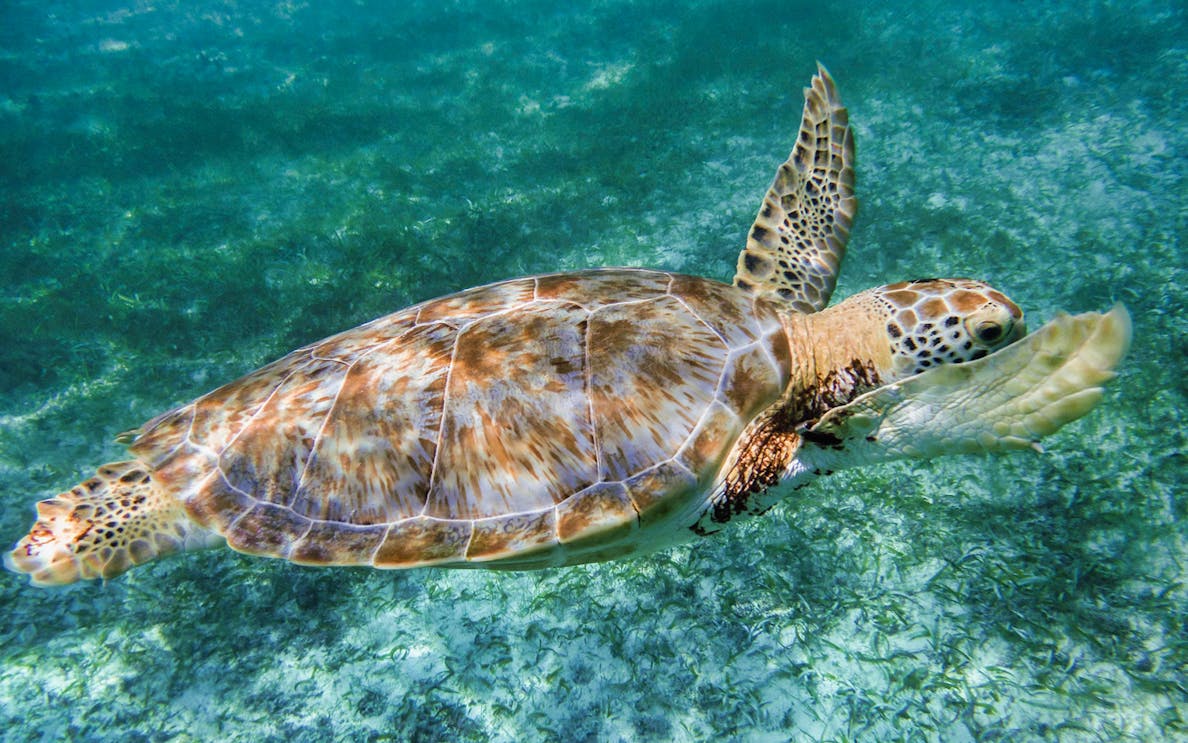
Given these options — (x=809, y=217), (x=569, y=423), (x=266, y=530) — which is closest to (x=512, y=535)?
(x=569, y=423)

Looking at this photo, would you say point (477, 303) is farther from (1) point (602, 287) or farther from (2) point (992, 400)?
(2) point (992, 400)

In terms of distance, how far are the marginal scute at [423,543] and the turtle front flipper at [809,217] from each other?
1712 mm

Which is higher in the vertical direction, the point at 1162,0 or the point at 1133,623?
the point at 1162,0

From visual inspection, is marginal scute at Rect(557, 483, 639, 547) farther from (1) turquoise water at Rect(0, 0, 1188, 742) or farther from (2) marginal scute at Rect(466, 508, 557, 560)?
(1) turquoise water at Rect(0, 0, 1188, 742)

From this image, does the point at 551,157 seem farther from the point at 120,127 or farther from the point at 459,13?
the point at 459,13

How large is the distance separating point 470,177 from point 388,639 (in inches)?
167

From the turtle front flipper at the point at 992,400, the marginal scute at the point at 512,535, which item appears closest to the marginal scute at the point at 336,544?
the marginal scute at the point at 512,535

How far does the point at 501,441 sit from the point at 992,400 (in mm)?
1488

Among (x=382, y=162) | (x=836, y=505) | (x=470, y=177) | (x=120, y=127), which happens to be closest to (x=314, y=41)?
(x=120, y=127)

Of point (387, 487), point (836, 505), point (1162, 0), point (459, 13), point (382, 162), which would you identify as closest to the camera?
point (387, 487)

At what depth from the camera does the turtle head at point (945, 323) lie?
1786 millimetres

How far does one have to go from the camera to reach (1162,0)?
6.53 m

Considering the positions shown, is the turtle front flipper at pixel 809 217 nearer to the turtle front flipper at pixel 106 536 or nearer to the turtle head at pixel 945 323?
the turtle head at pixel 945 323

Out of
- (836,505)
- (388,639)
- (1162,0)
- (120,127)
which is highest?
(1162,0)
